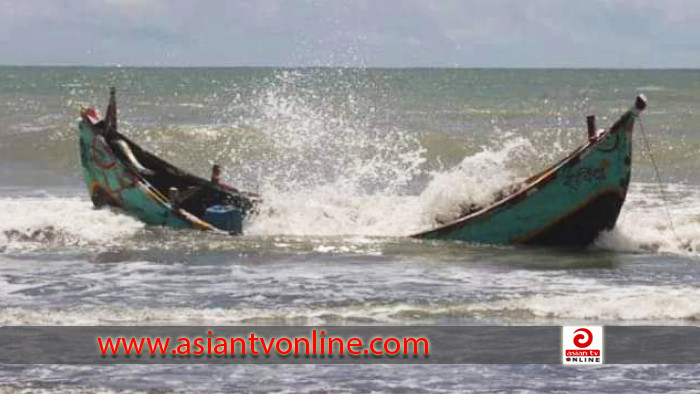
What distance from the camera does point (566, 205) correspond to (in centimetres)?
1650

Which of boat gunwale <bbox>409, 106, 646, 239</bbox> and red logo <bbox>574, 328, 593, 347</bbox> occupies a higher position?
boat gunwale <bbox>409, 106, 646, 239</bbox>

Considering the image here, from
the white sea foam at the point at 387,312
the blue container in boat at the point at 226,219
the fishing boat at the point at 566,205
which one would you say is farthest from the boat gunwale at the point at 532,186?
the white sea foam at the point at 387,312

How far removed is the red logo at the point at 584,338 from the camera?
11000 mm

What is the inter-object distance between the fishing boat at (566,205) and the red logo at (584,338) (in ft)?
16.3

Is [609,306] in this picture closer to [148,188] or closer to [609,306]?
[609,306]

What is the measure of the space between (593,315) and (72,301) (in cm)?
499

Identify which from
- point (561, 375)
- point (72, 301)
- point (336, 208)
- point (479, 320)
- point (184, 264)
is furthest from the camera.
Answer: point (336, 208)

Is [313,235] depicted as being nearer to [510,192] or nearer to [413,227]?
[413,227]

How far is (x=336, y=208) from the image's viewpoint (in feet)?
64.0

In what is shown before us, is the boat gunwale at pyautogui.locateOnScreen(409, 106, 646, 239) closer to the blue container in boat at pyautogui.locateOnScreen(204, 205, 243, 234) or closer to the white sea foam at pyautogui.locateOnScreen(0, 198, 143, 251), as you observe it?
the blue container in boat at pyautogui.locateOnScreen(204, 205, 243, 234)

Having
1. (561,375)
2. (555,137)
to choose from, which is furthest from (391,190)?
(555,137)

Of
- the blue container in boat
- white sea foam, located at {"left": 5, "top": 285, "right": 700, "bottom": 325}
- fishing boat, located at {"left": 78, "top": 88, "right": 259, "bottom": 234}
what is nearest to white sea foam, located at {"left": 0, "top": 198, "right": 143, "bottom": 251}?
fishing boat, located at {"left": 78, "top": 88, "right": 259, "bottom": 234}

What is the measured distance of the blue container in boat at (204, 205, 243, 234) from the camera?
57.6 ft

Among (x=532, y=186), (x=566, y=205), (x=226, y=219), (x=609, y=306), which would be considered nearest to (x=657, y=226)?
(x=566, y=205)
